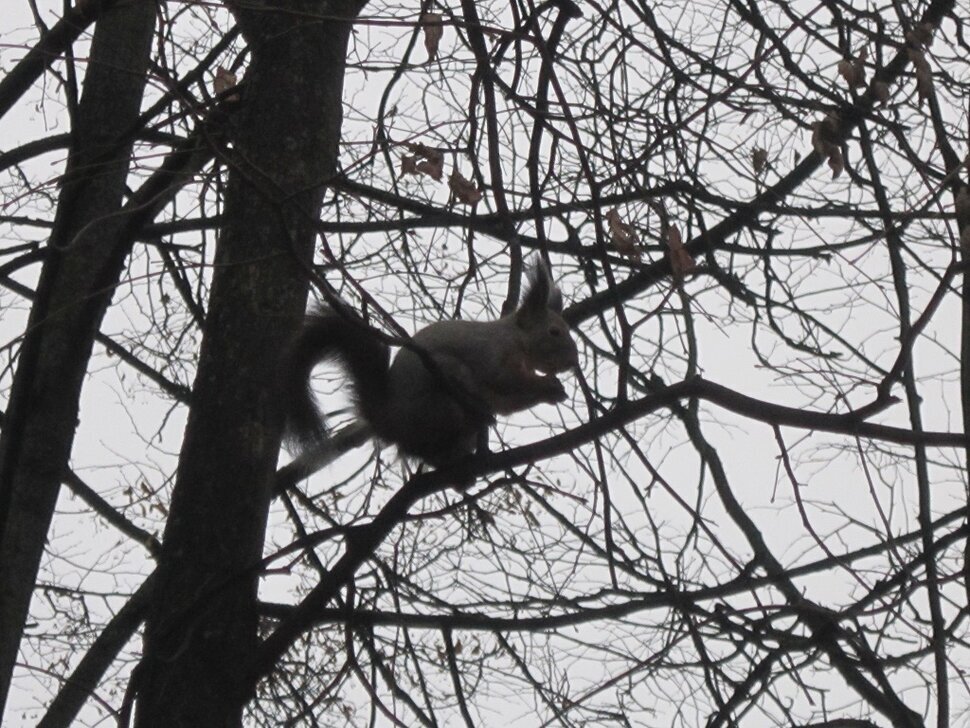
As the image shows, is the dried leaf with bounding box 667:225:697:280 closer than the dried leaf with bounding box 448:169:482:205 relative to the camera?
Yes

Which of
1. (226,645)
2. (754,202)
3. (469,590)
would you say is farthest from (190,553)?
(754,202)

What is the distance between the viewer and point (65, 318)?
119 inches

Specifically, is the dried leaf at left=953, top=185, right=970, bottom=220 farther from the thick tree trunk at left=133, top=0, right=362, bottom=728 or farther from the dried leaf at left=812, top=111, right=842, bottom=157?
the thick tree trunk at left=133, top=0, right=362, bottom=728

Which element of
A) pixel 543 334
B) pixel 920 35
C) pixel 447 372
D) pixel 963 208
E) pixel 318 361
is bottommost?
pixel 963 208

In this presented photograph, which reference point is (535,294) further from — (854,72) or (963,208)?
(963,208)

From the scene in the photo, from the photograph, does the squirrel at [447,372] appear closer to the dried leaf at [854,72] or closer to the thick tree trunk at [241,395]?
the thick tree trunk at [241,395]

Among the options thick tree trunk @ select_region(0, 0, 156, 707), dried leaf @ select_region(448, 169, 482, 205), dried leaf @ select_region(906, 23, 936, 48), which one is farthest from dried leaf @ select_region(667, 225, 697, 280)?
thick tree trunk @ select_region(0, 0, 156, 707)

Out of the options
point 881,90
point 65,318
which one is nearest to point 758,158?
point 881,90

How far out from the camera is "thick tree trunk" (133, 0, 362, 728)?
2234 mm

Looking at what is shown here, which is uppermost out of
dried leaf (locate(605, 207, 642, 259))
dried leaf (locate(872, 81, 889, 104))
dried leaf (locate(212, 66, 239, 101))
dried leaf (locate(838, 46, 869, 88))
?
dried leaf (locate(872, 81, 889, 104))

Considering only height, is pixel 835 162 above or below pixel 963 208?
above

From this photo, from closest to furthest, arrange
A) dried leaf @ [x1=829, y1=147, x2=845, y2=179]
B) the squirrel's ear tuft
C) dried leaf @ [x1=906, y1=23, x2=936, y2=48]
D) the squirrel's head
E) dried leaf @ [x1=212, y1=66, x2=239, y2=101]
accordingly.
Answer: dried leaf @ [x1=829, y1=147, x2=845, y2=179]
dried leaf @ [x1=906, y1=23, x2=936, y2=48]
dried leaf @ [x1=212, y1=66, x2=239, y2=101]
the squirrel's ear tuft
the squirrel's head

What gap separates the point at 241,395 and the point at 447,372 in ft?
3.23

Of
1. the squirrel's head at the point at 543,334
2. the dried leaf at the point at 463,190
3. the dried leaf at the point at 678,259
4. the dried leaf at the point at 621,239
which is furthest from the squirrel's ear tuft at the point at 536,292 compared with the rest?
the dried leaf at the point at 678,259
